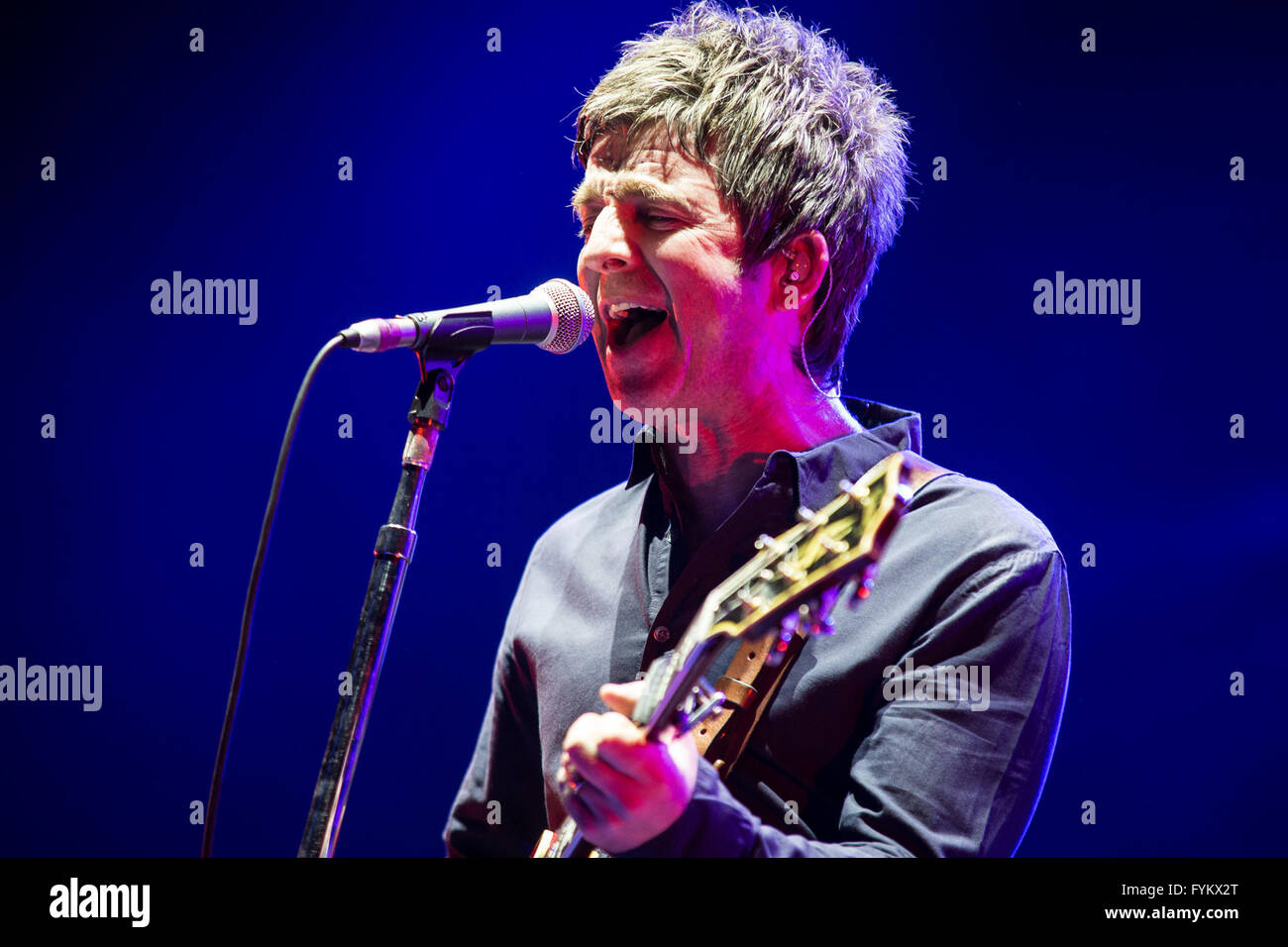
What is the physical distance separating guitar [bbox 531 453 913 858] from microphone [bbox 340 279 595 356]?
0.56 m

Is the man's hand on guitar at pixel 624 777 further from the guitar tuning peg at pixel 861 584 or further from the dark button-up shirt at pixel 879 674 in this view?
the guitar tuning peg at pixel 861 584

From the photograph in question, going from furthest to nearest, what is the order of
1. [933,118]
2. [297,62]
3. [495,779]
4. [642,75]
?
1. [297,62]
2. [933,118]
3. [495,779]
4. [642,75]

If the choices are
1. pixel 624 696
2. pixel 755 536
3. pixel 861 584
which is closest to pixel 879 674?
pixel 755 536

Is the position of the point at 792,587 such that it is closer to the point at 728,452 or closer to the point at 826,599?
the point at 826,599

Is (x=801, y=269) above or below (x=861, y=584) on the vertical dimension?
above

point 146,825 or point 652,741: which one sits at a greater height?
point 652,741

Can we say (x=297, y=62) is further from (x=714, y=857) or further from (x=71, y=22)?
(x=714, y=857)

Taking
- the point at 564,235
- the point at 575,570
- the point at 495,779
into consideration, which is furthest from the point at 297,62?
the point at 495,779

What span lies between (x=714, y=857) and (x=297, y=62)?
3.04 m

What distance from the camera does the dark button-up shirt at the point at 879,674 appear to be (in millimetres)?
1642

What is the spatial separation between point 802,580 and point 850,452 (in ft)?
2.20

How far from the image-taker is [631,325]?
2.05 meters

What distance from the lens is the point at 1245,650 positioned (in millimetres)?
3320

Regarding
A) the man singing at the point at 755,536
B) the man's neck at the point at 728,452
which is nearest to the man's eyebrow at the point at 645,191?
the man singing at the point at 755,536
